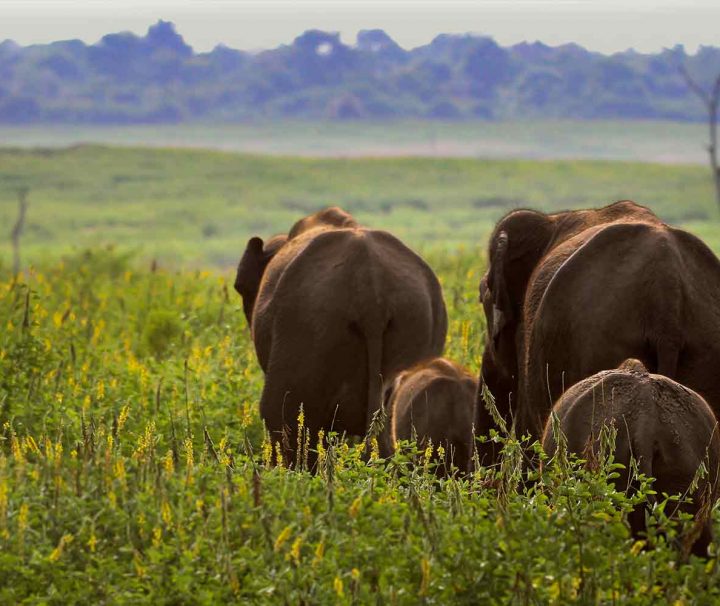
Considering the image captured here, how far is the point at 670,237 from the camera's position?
301 inches

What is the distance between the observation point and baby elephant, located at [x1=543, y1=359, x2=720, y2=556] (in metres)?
6.40

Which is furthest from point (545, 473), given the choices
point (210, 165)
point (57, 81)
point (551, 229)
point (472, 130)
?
point (57, 81)

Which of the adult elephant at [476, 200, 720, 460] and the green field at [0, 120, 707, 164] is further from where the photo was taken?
the green field at [0, 120, 707, 164]

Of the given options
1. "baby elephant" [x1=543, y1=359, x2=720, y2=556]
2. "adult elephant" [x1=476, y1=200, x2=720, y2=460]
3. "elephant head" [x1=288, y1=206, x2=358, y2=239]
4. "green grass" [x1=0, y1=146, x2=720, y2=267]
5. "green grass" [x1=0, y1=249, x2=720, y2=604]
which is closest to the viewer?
"green grass" [x1=0, y1=249, x2=720, y2=604]

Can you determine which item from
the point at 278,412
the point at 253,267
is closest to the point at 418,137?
the point at 253,267

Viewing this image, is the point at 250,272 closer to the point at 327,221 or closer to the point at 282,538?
the point at 327,221

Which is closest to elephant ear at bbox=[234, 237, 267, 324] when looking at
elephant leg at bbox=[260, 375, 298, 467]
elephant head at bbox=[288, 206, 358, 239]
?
elephant head at bbox=[288, 206, 358, 239]

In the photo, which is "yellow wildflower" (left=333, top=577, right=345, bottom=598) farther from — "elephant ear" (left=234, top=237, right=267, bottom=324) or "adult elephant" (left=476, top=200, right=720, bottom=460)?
"elephant ear" (left=234, top=237, right=267, bottom=324)

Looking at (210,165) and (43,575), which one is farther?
(210,165)

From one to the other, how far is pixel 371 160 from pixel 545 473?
99454 mm

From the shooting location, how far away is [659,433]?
6.41 meters

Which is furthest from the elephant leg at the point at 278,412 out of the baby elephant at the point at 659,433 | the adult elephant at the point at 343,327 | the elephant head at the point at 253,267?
the baby elephant at the point at 659,433

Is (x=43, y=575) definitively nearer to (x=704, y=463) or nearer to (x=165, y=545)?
(x=165, y=545)

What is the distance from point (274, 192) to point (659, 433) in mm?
Answer: 83023
